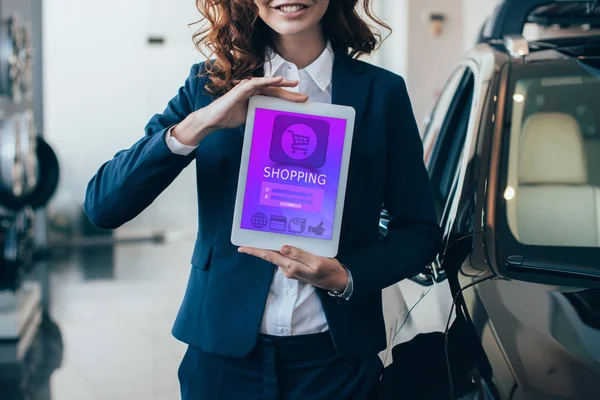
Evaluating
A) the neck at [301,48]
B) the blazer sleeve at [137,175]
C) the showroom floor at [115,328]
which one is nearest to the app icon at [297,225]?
the blazer sleeve at [137,175]

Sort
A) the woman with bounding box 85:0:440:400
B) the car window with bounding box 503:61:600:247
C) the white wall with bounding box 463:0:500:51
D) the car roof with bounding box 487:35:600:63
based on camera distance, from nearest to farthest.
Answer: the woman with bounding box 85:0:440:400, the car window with bounding box 503:61:600:247, the car roof with bounding box 487:35:600:63, the white wall with bounding box 463:0:500:51

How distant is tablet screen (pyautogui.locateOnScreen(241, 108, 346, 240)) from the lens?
131cm

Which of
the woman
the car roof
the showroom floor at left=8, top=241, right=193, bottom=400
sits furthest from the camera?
the showroom floor at left=8, top=241, right=193, bottom=400

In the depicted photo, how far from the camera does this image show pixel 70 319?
5250 millimetres

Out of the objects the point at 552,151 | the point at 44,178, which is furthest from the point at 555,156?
the point at 44,178

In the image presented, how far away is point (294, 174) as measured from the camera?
1324mm

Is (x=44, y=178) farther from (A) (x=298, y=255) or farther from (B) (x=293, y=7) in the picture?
(A) (x=298, y=255)

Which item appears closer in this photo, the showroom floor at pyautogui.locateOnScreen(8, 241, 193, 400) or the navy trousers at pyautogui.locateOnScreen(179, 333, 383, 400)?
the navy trousers at pyautogui.locateOnScreen(179, 333, 383, 400)

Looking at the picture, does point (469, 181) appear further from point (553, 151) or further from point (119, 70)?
point (119, 70)

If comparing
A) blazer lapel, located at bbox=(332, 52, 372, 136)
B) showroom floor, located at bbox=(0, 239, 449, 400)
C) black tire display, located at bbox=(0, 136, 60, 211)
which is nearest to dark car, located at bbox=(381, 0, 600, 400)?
showroom floor, located at bbox=(0, 239, 449, 400)

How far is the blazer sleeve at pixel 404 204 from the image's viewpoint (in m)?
1.43

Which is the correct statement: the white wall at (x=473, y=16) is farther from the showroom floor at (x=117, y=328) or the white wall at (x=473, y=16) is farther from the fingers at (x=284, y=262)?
the fingers at (x=284, y=262)

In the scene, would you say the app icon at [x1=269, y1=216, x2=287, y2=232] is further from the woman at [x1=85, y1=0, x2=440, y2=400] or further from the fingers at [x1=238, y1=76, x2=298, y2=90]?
the fingers at [x1=238, y1=76, x2=298, y2=90]

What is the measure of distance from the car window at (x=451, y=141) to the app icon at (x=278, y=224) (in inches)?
30.8
